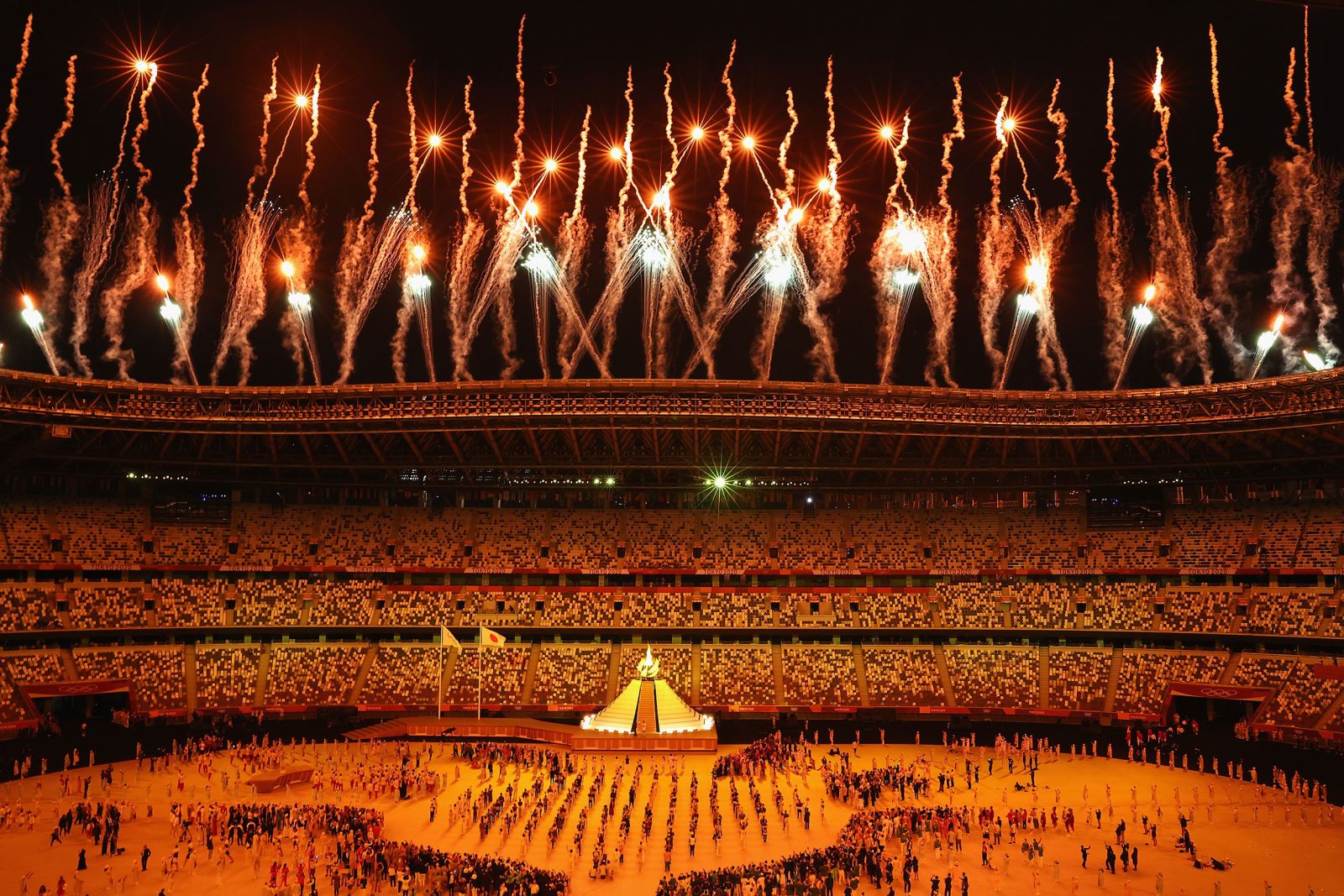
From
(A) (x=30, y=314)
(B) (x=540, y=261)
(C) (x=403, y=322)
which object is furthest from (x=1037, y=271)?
(A) (x=30, y=314)

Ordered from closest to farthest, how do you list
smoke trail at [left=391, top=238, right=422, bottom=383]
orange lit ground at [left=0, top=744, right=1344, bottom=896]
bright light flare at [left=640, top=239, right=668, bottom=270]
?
orange lit ground at [left=0, top=744, right=1344, bottom=896]
bright light flare at [left=640, top=239, right=668, bottom=270]
smoke trail at [left=391, top=238, right=422, bottom=383]

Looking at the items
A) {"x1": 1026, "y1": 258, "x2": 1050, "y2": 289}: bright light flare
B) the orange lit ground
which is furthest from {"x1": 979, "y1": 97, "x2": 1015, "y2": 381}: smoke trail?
the orange lit ground

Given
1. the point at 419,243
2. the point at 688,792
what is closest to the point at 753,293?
the point at 419,243

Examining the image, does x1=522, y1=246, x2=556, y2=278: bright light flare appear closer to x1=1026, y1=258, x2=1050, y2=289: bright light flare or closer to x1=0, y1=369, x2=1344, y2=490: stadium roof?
x1=0, y1=369, x2=1344, y2=490: stadium roof

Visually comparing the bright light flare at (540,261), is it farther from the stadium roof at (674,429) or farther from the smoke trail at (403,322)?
the smoke trail at (403,322)

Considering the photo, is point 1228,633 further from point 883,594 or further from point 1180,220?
point 1180,220

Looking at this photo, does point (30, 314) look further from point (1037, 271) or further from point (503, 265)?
point (1037, 271)
